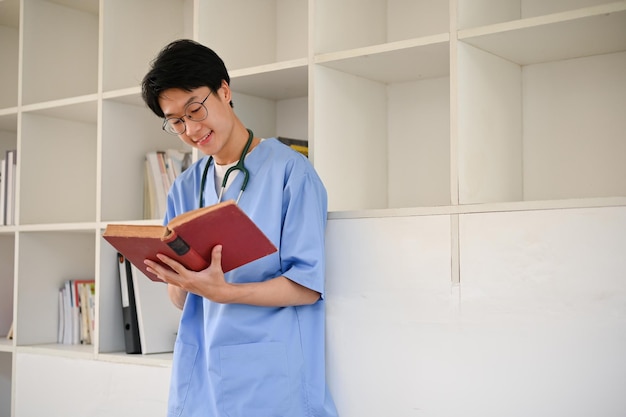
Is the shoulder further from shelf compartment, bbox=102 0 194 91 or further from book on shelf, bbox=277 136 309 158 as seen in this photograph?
shelf compartment, bbox=102 0 194 91

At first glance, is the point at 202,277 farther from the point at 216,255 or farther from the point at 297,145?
the point at 297,145

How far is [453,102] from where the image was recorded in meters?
1.89

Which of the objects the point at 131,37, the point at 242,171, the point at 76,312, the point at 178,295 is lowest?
the point at 76,312

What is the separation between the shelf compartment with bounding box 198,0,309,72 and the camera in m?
2.43

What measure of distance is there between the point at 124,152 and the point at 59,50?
583 mm

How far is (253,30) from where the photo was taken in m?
2.61

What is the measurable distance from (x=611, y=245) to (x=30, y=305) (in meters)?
2.05

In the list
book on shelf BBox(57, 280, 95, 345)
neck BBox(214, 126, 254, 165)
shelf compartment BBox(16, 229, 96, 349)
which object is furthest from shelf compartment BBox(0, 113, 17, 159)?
neck BBox(214, 126, 254, 165)

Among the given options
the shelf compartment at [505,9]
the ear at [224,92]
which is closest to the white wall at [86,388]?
the ear at [224,92]

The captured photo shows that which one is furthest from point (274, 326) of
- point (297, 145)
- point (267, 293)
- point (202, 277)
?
point (297, 145)

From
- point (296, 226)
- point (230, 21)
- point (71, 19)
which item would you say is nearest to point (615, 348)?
point (296, 226)

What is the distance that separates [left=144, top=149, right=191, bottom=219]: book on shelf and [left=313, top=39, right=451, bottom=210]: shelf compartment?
0.79 meters

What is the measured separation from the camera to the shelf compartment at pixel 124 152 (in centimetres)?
268

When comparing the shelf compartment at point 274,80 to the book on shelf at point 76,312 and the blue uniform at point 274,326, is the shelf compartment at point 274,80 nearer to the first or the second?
the blue uniform at point 274,326
